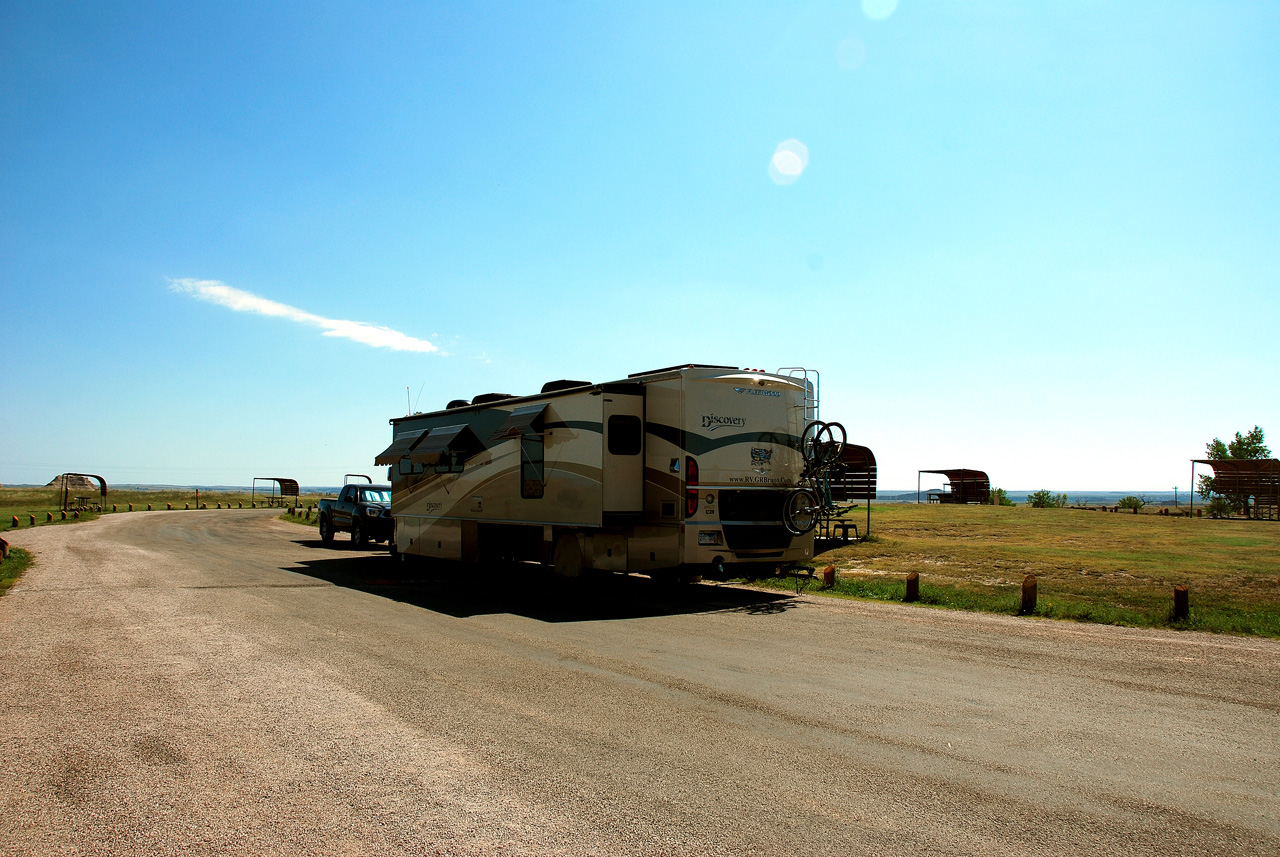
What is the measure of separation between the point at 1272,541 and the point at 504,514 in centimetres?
2021

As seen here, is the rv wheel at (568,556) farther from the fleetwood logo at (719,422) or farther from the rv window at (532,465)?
the fleetwood logo at (719,422)

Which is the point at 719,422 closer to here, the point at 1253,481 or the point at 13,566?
the point at 13,566

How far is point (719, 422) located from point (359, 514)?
1587 centimetres

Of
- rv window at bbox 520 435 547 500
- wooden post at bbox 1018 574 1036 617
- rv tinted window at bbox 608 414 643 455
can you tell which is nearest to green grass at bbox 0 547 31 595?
rv window at bbox 520 435 547 500

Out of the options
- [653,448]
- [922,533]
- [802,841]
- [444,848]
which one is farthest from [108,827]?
[922,533]

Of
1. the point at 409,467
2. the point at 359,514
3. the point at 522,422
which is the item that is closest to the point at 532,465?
the point at 522,422

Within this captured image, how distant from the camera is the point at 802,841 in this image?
369cm

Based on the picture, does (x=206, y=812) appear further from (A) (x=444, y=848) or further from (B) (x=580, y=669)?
(B) (x=580, y=669)

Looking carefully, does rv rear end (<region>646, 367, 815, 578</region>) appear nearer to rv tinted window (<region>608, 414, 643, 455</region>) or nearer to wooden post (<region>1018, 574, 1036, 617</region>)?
rv tinted window (<region>608, 414, 643, 455</region>)

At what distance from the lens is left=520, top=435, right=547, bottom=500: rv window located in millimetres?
14102

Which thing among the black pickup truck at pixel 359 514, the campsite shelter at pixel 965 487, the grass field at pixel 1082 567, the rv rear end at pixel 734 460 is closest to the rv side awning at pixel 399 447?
the black pickup truck at pixel 359 514

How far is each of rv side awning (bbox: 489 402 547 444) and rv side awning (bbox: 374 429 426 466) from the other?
3.88 meters

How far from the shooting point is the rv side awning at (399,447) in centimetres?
1866

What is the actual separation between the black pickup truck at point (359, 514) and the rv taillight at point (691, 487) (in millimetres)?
14310
